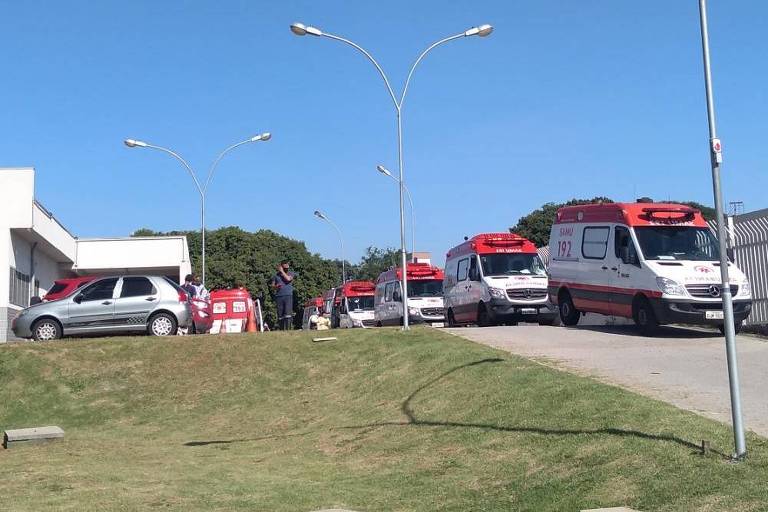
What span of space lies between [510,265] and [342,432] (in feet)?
40.3

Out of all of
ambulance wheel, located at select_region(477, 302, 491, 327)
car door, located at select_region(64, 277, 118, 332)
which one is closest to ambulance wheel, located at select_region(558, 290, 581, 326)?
ambulance wheel, located at select_region(477, 302, 491, 327)

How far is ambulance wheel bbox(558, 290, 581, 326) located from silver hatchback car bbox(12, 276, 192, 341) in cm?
974

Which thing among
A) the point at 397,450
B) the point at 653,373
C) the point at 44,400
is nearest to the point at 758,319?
the point at 653,373

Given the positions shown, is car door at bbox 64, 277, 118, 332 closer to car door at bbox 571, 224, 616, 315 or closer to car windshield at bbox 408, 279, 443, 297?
car windshield at bbox 408, 279, 443, 297

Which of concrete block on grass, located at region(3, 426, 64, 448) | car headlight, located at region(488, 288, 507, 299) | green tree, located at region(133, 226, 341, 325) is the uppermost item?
green tree, located at region(133, 226, 341, 325)

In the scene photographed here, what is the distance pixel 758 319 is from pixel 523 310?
5.85m

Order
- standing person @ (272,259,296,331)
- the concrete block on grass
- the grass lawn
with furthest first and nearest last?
standing person @ (272,259,296,331) → the concrete block on grass → the grass lawn

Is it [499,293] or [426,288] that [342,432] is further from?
[426,288]

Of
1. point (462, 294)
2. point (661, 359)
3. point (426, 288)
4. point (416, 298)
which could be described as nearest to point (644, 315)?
point (661, 359)

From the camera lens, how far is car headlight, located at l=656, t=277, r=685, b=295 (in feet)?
57.0

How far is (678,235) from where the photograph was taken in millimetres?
18625

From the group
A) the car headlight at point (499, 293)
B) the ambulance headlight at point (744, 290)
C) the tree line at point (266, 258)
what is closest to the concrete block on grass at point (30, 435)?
the car headlight at point (499, 293)

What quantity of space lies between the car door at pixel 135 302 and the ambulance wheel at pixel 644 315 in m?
11.5

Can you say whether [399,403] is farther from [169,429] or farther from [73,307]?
[73,307]
